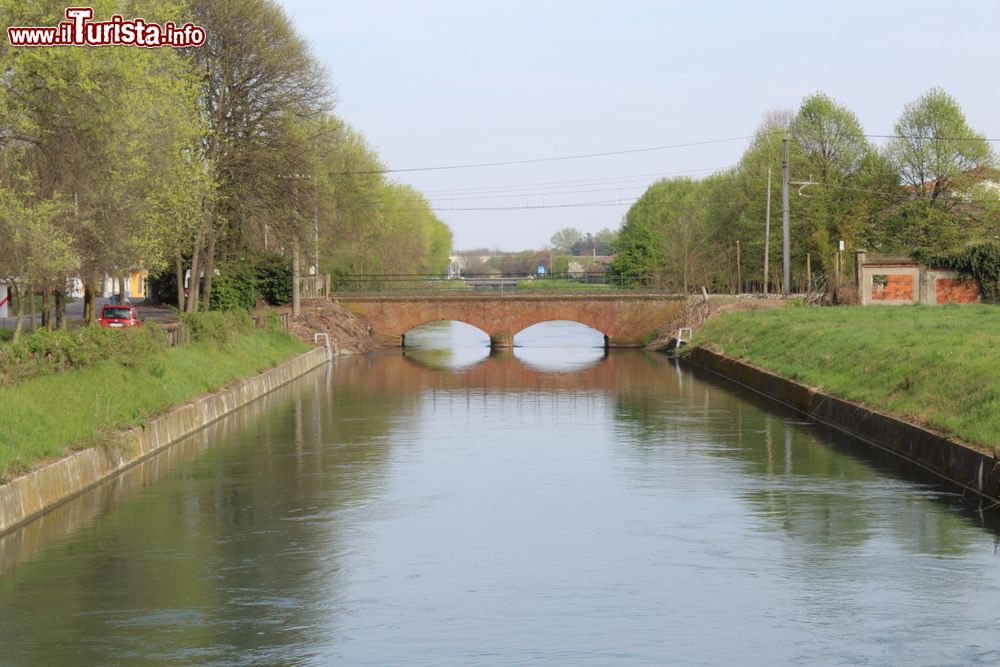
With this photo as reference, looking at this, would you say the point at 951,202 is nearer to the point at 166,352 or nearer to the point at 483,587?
the point at 166,352

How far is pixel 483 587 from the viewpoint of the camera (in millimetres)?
14734

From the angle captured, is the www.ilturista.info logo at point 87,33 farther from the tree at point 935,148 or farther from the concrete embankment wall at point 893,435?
the tree at point 935,148

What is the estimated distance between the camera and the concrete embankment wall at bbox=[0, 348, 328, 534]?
1842 centimetres

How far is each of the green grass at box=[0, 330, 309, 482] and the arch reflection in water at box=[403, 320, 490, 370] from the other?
22.0 metres

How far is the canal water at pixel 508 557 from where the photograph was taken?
40.8 feet

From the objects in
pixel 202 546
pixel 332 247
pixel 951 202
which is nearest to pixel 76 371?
pixel 202 546

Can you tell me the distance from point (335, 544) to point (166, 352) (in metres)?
18.8

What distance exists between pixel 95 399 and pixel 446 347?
52991mm

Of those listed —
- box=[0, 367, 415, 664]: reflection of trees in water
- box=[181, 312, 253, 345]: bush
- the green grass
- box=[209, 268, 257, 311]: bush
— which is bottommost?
box=[0, 367, 415, 664]: reflection of trees in water

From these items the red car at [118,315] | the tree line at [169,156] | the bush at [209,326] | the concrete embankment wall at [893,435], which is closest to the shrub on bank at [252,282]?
the tree line at [169,156]

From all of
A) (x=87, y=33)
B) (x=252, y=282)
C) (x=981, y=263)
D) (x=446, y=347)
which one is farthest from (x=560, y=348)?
(x=87, y=33)

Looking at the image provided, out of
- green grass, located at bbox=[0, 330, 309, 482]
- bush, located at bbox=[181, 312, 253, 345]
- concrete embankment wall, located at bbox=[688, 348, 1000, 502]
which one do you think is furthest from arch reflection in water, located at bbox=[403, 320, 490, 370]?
green grass, located at bbox=[0, 330, 309, 482]

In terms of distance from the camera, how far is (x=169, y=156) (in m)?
42.9

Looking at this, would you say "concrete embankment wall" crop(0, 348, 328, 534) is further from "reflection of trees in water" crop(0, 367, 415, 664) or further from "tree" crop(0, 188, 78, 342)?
"tree" crop(0, 188, 78, 342)
